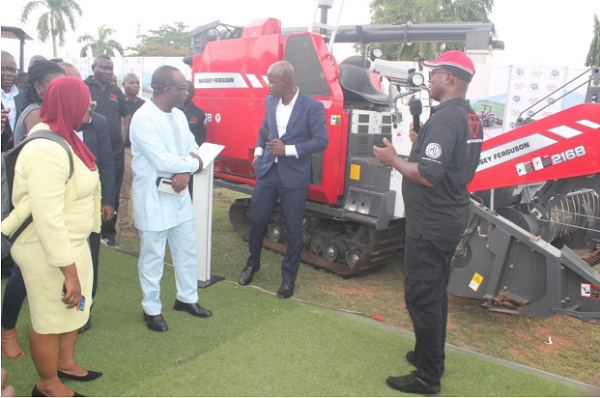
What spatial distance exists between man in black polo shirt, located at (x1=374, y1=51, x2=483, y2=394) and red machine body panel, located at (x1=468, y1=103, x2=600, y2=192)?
113 centimetres

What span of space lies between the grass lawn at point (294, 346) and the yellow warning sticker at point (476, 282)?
1.31 ft

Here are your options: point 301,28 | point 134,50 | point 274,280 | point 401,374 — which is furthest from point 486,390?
point 134,50

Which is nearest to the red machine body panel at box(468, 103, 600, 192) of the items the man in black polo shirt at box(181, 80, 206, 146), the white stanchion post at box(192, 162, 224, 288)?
the white stanchion post at box(192, 162, 224, 288)

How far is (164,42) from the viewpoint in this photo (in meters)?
49.8

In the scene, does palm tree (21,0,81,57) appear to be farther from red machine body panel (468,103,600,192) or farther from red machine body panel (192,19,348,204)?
red machine body panel (468,103,600,192)

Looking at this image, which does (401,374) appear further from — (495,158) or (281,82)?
(281,82)

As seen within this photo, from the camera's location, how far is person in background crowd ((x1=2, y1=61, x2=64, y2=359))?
2904 millimetres

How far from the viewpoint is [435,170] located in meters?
2.60

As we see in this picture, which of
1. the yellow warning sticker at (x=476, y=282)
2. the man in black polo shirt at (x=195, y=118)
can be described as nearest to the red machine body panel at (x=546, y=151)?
the yellow warning sticker at (x=476, y=282)

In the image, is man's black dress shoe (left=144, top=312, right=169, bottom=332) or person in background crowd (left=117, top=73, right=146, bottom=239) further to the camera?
person in background crowd (left=117, top=73, right=146, bottom=239)

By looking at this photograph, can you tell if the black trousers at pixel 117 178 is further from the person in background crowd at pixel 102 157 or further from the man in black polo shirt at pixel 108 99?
the person in background crowd at pixel 102 157

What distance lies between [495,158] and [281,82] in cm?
189

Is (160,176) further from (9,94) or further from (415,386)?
(9,94)

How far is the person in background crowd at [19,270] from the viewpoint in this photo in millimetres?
2904
